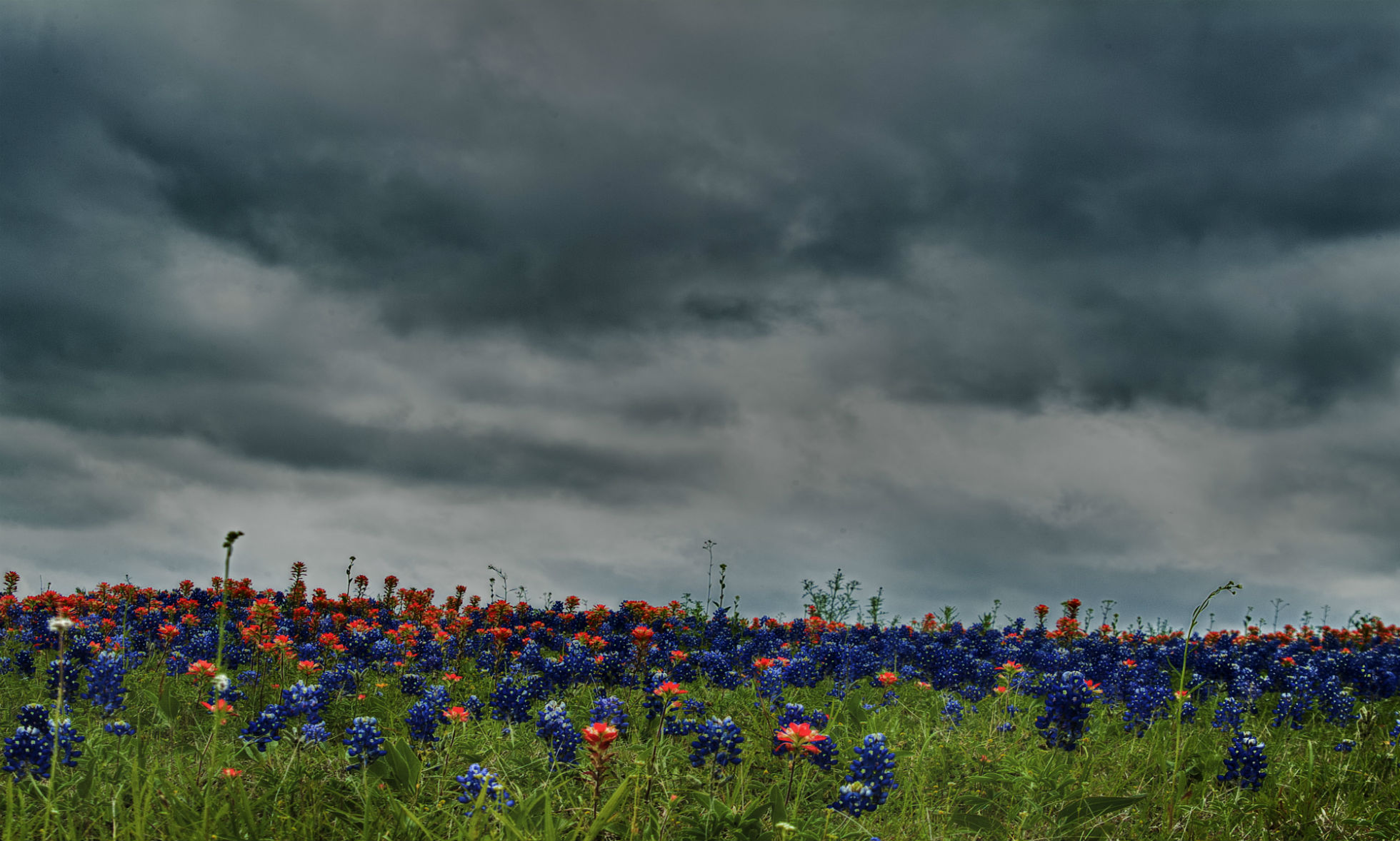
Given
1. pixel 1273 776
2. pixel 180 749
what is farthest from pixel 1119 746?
pixel 180 749

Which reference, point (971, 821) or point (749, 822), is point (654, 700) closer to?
point (749, 822)

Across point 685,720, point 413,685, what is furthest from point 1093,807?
point 413,685

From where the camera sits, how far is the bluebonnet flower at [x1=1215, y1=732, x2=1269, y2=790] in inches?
224

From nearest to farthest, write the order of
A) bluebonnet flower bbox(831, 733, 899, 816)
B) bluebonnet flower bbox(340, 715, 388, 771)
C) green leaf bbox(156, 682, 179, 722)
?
bluebonnet flower bbox(831, 733, 899, 816) → bluebonnet flower bbox(340, 715, 388, 771) → green leaf bbox(156, 682, 179, 722)

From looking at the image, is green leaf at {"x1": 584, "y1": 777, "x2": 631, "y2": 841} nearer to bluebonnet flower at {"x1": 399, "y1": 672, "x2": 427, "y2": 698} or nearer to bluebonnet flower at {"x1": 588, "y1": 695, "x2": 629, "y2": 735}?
bluebonnet flower at {"x1": 588, "y1": 695, "x2": 629, "y2": 735}

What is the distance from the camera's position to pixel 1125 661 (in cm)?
1028

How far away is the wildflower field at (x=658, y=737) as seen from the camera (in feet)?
15.4

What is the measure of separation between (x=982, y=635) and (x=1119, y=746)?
7052mm

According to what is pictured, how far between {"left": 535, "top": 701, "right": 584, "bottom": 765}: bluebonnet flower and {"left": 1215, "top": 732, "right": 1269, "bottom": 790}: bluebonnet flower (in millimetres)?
4720

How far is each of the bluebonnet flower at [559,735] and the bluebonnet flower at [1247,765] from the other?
186 inches

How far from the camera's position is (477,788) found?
15.6ft

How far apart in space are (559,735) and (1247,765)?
490 centimetres

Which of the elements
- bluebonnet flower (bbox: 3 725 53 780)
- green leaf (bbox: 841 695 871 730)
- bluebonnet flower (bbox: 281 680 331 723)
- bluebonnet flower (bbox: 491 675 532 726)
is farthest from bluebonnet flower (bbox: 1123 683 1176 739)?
bluebonnet flower (bbox: 3 725 53 780)

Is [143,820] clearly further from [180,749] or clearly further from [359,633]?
[359,633]
